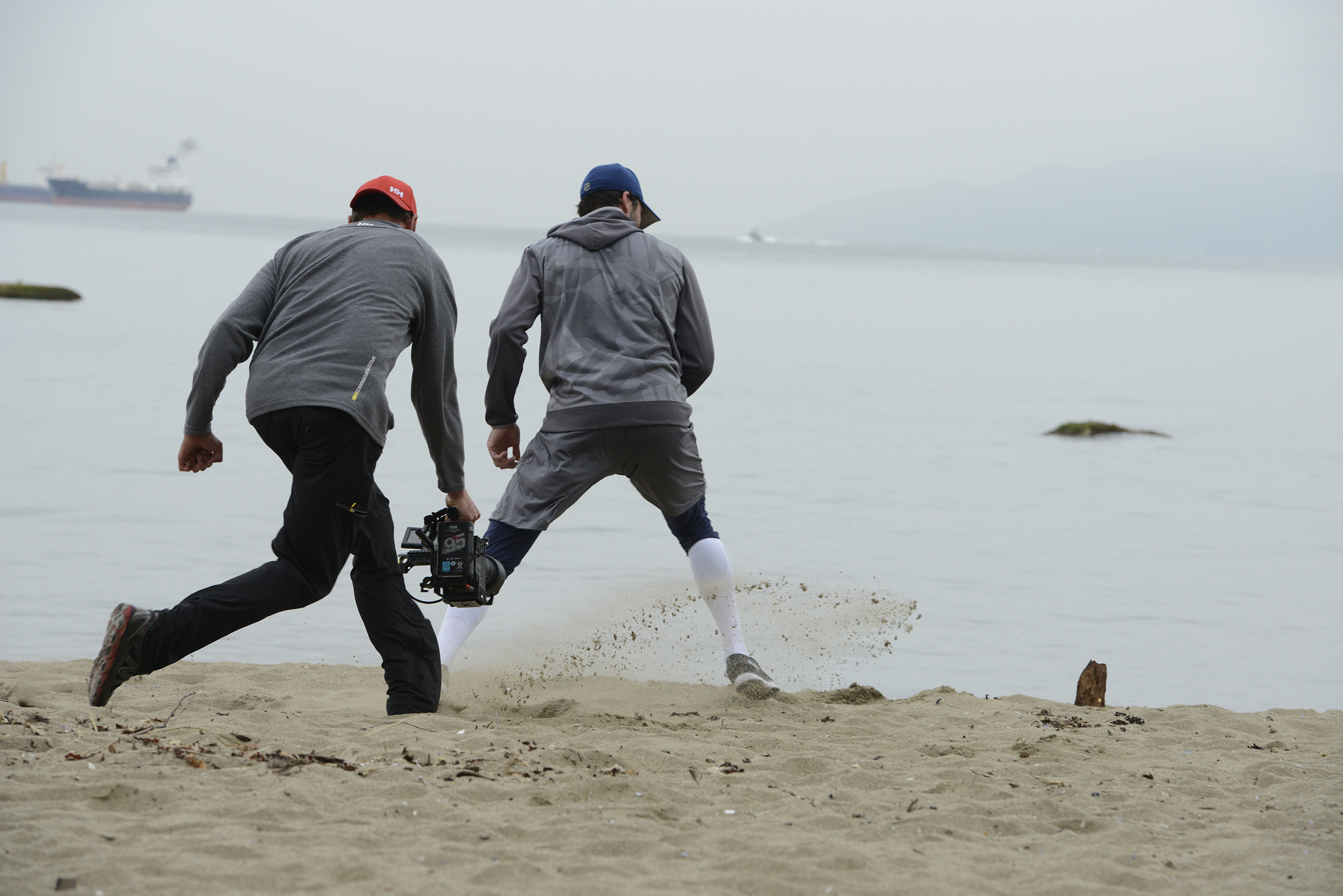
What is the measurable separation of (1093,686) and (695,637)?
2.16 metres

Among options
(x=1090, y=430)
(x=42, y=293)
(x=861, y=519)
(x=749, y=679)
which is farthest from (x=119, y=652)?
(x=42, y=293)

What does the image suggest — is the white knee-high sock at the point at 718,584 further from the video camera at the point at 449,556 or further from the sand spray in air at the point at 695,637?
the video camera at the point at 449,556

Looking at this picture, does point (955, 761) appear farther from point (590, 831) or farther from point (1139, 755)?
point (590, 831)

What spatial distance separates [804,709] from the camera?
480 centimetres

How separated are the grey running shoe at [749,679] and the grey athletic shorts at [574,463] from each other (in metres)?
0.88

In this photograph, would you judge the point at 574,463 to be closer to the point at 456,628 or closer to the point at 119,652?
the point at 456,628

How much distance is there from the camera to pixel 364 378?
394 cm

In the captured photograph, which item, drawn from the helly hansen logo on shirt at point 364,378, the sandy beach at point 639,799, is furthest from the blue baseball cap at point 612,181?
the sandy beach at point 639,799

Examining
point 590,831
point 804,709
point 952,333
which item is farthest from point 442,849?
point 952,333

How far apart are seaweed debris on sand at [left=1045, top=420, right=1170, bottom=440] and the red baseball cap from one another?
12.7 meters

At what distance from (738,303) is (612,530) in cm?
3722

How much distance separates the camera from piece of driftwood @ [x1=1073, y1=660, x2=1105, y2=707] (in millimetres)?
5215

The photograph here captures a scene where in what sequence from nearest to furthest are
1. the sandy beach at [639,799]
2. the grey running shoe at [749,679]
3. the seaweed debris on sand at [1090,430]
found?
1. the sandy beach at [639,799]
2. the grey running shoe at [749,679]
3. the seaweed debris on sand at [1090,430]

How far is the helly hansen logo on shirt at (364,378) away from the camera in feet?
12.8
